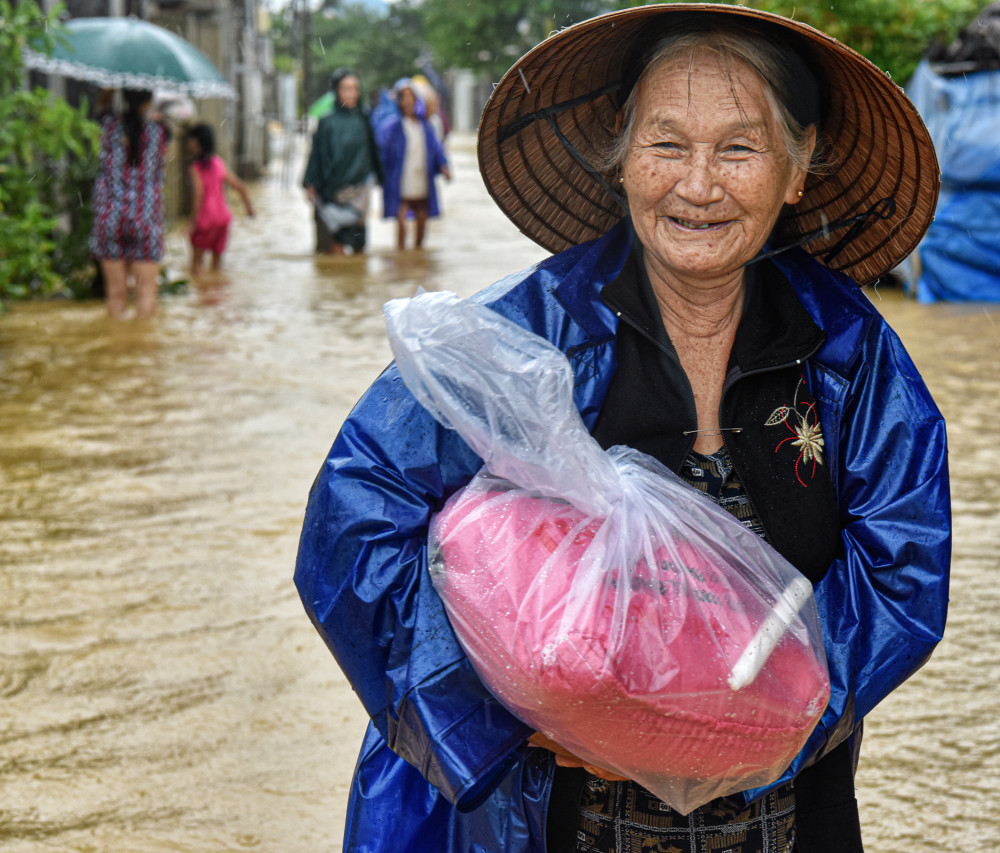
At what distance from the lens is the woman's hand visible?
1.50 meters

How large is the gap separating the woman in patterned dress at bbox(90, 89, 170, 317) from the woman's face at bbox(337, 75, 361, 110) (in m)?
3.73

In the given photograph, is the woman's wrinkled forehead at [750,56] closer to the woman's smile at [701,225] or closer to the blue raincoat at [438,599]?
the woman's smile at [701,225]

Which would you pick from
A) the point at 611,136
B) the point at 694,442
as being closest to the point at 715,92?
the point at 611,136

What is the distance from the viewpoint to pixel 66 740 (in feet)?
10.3

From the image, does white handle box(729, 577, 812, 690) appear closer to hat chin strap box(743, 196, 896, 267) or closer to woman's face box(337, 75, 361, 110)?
hat chin strap box(743, 196, 896, 267)

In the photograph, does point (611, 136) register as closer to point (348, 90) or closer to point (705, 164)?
point (705, 164)

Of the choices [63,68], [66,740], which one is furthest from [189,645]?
[63,68]

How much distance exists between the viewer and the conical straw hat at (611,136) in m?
1.74

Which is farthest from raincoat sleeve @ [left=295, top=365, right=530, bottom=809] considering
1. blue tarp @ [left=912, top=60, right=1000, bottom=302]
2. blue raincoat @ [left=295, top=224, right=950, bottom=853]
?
blue tarp @ [left=912, top=60, right=1000, bottom=302]

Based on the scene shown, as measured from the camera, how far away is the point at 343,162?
12.1 metres

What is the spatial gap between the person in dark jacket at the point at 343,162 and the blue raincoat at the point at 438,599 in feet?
35.4

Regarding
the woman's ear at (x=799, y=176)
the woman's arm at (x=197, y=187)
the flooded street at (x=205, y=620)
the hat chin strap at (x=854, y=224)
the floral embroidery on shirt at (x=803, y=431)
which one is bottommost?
the flooded street at (x=205, y=620)

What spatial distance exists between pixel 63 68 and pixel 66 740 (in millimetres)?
6758

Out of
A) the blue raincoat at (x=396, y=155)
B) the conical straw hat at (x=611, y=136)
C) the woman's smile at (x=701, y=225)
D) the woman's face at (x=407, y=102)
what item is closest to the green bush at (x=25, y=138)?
the blue raincoat at (x=396, y=155)
